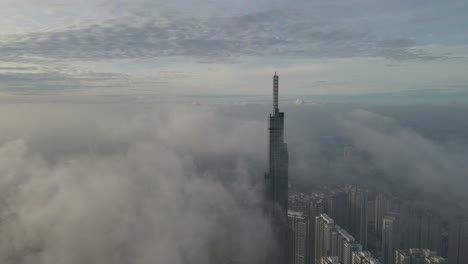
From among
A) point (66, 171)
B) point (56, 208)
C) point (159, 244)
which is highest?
point (66, 171)

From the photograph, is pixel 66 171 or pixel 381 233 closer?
pixel 66 171

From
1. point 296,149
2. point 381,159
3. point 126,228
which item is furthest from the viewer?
point 381,159

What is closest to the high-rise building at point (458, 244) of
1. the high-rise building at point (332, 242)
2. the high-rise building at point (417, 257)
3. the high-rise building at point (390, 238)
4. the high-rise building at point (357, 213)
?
the high-rise building at point (390, 238)

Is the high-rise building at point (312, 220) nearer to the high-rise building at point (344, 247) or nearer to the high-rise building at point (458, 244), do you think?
the high-rise building at point (344, 247)

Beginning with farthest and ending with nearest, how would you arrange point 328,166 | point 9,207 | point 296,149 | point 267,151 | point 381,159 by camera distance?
point 381,159 < point 328,166 < point 296,149 < point 267,151 < point 9,207

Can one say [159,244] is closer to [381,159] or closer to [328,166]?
[328,166]

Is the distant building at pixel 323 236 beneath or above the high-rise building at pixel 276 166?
beneath

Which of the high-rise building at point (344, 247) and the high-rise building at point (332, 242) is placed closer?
the high-rise building at point (344, 247)

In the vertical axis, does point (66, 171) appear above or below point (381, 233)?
above

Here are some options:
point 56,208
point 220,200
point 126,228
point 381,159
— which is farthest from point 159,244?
point 381,159
